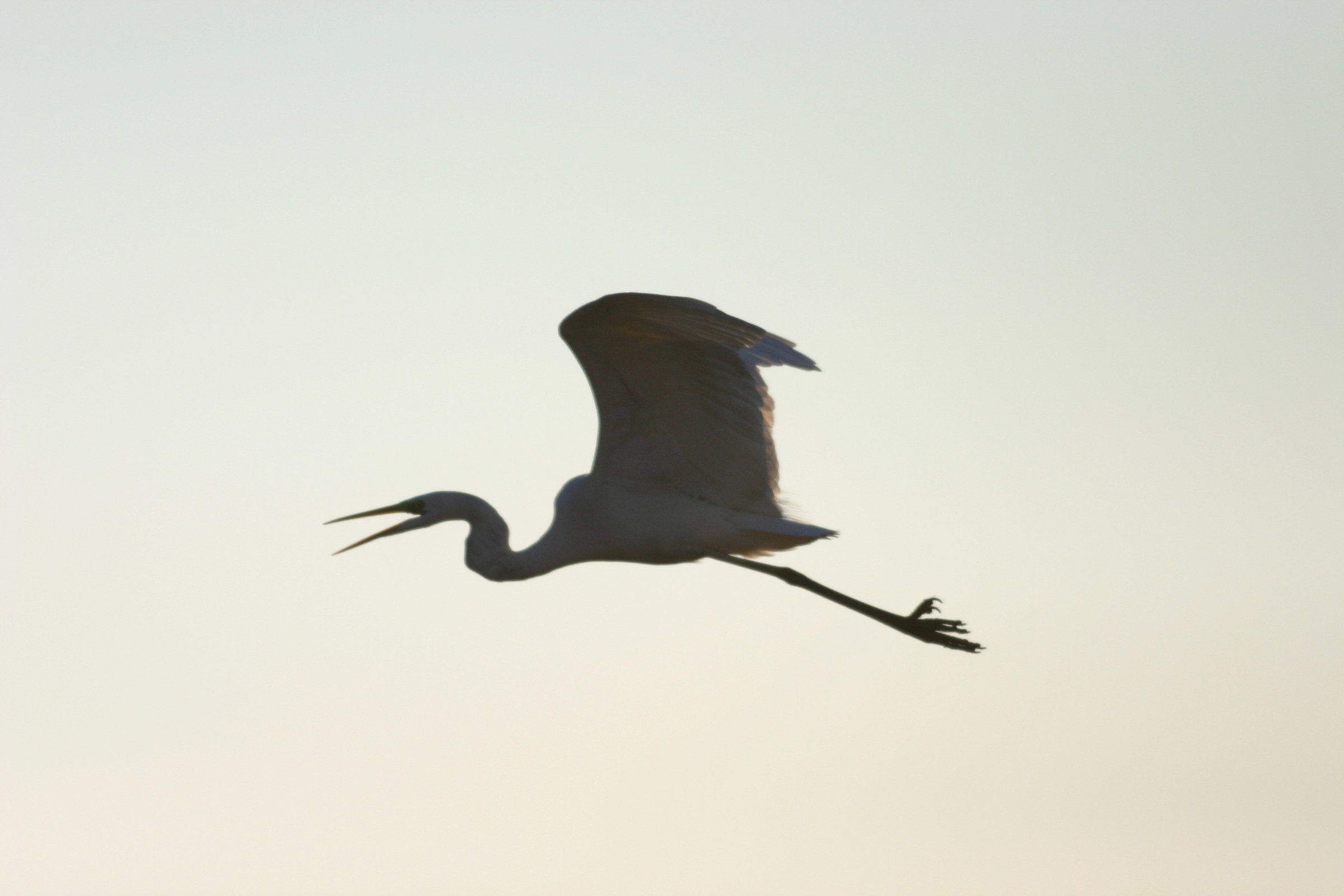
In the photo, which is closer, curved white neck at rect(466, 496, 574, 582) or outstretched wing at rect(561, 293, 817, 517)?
outstretched wing at rect(561, 293, 817, 517)

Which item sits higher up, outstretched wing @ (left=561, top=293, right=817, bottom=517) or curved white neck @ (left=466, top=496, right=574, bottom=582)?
outstretched wing @ (left=561, top=293, right=817, bottom=517)

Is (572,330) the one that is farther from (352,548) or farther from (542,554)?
(352,548)

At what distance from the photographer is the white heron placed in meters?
11.8

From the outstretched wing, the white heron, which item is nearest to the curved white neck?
the white heron

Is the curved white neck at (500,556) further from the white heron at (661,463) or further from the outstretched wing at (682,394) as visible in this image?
the outstretched wing at (682,394)

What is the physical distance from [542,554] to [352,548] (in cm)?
168

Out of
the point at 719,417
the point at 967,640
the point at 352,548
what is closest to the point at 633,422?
the point at 719,417

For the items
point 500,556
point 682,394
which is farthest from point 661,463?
point 500,556

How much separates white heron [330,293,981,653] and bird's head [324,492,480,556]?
0.01 meters

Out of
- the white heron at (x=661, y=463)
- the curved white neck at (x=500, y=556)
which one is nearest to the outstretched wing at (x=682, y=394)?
the white heron at (x=661, y=463)

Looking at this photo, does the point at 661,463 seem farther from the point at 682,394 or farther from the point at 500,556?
the point at 500,556

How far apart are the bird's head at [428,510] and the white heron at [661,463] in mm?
10

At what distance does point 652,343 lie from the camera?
1192cm

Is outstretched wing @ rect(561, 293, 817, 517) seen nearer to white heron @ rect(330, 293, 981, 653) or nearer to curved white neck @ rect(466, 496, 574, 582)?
white heron @ rect(330, 293, 981, 653)
